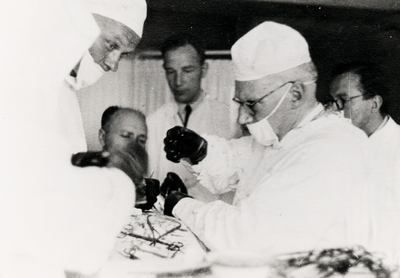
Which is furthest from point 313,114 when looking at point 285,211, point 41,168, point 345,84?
point 41,168

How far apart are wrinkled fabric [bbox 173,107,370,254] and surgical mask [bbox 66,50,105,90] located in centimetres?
63

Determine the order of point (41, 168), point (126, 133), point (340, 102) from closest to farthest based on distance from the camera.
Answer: point (41, 168) → point (126, 133) → point (340, 102)

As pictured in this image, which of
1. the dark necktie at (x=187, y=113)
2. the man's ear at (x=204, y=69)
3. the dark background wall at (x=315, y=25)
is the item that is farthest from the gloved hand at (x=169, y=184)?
the dark background wall at (x=315, y=25)

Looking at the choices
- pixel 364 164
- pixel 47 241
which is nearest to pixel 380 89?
pixel 364 164

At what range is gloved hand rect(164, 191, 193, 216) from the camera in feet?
7.20

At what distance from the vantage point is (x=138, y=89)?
2.19m

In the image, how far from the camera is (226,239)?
218cm

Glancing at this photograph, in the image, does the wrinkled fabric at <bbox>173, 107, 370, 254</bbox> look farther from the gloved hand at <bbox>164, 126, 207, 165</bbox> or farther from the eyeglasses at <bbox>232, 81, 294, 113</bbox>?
the eyeglasses at <bbox>232, 81, 294, 113</bbox>

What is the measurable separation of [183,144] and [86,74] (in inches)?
22.6

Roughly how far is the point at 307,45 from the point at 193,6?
602 mm

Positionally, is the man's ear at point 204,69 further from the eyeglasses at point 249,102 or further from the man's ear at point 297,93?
the man's ear at point 297,93

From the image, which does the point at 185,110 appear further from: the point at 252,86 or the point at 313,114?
the point at 313,114

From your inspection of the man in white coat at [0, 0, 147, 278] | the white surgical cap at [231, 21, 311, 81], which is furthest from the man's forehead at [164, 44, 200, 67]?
the man in white coat at [0, 0, 147, 278]

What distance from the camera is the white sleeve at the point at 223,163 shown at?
2242mm
